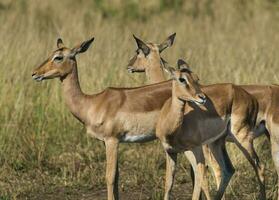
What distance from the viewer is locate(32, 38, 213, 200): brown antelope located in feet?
28.3

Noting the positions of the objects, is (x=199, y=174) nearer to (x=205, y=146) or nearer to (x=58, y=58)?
(x=205, y=146)

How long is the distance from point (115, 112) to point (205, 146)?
3.65 ft

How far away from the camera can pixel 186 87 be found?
780 centimetres

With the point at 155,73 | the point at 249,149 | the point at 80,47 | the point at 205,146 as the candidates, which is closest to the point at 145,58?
the point at 155,73

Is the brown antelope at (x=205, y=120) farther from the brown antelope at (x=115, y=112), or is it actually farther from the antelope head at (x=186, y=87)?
the brown antelope at (x=115, y=112)

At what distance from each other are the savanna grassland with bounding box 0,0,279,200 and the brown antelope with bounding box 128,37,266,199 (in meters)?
0.35

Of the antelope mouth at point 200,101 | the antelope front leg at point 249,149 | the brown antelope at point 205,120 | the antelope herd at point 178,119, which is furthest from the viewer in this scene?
the antelope front leg at point 249,149

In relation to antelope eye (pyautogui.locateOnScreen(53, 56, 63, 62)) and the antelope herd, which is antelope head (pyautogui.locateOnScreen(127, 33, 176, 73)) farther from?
antelope eye (pyautogui.locateOnScreen(53, 56, 63, 62))

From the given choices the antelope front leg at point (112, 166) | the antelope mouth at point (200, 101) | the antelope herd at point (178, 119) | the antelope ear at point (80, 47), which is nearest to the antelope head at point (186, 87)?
the antelope mouth at point (200, 101)

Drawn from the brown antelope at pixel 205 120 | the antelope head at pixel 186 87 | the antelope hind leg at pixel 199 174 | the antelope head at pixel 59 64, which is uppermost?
the antelope head at pixel 59 64

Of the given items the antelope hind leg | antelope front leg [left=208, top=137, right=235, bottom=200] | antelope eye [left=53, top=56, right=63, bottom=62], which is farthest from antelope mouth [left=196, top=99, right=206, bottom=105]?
antelope eye [left=53, top=56, right=63, bottom=62]

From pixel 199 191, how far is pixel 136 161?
2040 mm

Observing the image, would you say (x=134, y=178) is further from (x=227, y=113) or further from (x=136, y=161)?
(x=227, y=113)

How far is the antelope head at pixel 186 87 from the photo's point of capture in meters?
7.70
